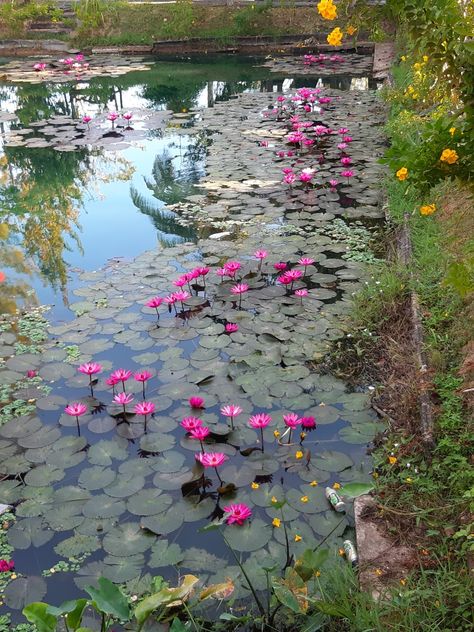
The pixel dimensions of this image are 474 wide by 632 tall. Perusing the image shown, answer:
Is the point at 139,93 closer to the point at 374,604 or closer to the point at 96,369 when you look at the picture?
the point at 96,369

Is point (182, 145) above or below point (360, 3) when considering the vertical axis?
below

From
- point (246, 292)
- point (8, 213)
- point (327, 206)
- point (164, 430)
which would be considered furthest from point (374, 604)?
point (8, 213)

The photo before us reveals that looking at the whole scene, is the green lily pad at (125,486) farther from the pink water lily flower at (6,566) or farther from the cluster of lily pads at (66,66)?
the cluster of lily pads at (66,66)

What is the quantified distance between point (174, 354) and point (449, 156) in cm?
157

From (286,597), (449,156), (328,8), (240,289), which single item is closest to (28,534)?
(286,597)

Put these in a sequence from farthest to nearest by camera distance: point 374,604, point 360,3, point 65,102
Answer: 1. point 65,102
2. point 360,3
3. point 374,604

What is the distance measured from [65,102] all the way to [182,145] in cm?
303

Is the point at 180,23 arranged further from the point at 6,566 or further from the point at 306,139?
the point at 6,566

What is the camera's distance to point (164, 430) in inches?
92.1

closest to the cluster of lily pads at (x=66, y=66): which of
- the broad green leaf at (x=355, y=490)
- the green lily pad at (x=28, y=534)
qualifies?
the green lily pad at (x=28, y=534)

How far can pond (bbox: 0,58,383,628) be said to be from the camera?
191cm

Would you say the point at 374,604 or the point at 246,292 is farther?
the point at 246,292

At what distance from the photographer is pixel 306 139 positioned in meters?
5.92

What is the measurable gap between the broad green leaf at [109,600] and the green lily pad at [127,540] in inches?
18.0
